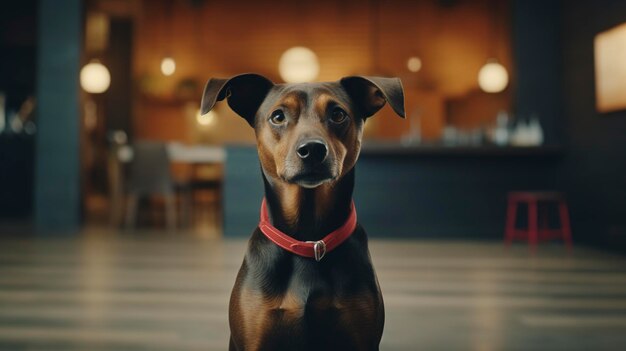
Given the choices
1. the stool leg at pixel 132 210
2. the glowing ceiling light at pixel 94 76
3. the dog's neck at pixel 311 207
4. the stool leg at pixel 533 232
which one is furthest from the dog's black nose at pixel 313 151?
the glowing ceiling light at pixel 94 76

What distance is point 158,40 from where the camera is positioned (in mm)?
9672

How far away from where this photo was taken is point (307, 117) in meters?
1.23

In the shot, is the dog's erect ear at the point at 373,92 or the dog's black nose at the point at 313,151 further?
the dog's erect ear at the point at 373,92

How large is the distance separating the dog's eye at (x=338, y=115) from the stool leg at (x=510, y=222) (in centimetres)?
432

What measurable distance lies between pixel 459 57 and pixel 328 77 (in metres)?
2.14

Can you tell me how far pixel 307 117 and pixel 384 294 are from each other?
6.60ft

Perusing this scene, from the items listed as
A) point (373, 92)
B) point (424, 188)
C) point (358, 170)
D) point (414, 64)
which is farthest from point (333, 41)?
point (373, 92)

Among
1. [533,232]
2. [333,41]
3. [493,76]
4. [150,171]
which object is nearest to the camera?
[533,232]

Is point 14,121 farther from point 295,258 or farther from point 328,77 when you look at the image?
point 295,258

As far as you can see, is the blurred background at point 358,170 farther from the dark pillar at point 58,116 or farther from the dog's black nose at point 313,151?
the dog's black nose at point 313,151

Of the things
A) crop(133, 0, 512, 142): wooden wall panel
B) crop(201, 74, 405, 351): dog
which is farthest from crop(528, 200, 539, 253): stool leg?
crop(133, 0, 512, 142): wooden wall panel

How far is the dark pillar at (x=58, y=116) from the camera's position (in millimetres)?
6289

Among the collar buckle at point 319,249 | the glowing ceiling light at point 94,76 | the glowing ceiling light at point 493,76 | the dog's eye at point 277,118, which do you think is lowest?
the collar buckle at point 319,249

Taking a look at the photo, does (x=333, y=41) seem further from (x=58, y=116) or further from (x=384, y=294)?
(x=384, y=294)
